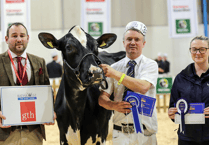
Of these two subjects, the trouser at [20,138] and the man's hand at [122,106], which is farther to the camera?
the trouser at [20,138]

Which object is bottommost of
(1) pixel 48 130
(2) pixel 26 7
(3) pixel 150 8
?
(1) pixel 48 130

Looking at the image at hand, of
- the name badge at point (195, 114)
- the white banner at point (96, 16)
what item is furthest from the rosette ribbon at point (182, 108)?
the white banner at point (96, 16)

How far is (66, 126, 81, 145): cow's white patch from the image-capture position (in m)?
2.63

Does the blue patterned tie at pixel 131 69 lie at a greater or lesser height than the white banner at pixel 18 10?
lesser

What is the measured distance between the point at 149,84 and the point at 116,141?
610 mm

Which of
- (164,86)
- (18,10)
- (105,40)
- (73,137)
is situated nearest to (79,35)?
(105,40)

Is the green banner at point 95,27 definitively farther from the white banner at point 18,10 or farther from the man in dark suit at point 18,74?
the man in dark suit at point 18,74

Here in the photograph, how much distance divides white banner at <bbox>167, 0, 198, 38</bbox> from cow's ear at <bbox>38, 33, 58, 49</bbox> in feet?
19.1

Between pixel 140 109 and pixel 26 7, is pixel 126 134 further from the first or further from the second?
pixel 26 7

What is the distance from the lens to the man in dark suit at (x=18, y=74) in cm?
260

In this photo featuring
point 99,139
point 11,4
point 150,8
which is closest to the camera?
point 99,139

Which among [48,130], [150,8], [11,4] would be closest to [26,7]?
[11,4]

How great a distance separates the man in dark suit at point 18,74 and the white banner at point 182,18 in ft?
19.1

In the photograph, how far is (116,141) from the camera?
95.2 inches
